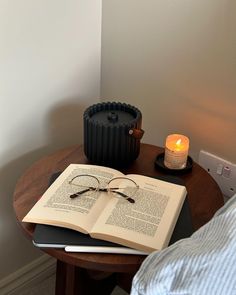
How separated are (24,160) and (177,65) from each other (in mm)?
→ 510

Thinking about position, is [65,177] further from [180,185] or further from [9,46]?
[9,46]

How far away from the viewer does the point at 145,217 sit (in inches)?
33.4

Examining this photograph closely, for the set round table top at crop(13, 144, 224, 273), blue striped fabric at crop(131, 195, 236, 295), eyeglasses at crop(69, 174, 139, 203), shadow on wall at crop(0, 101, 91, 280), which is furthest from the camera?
shadow on wall at crop(0, 101, 91, 280)

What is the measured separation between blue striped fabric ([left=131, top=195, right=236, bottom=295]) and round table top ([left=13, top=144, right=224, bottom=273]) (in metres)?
0.21

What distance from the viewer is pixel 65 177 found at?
971 mm

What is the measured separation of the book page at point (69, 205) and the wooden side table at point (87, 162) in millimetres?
36

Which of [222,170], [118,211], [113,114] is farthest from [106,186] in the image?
[222,170]

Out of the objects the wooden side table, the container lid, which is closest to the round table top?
the wooden side table

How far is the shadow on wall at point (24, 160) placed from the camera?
1253 mm

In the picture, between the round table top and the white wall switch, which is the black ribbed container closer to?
the round table top

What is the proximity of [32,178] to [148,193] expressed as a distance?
0.92 ft

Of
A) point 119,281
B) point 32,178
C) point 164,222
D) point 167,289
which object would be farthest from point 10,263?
point 167,289

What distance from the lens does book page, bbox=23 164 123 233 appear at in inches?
32.6

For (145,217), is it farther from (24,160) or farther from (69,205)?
(24,160)
